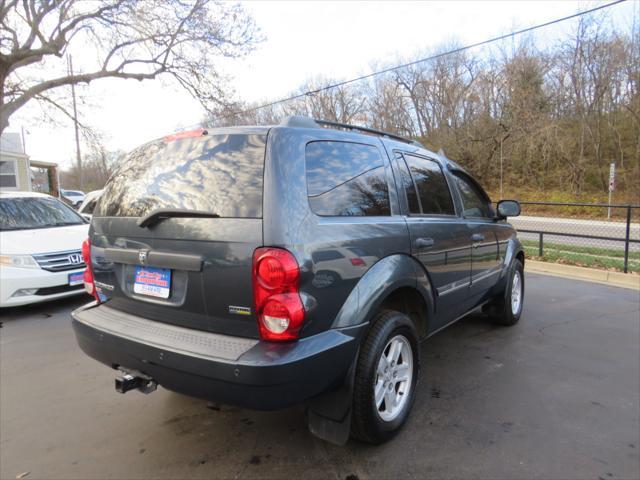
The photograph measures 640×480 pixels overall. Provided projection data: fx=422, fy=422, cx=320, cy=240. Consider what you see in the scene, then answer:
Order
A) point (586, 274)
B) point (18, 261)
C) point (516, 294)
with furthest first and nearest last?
point (586, 274), point (18, 261), point (516, 294)

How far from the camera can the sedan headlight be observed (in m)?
5.13

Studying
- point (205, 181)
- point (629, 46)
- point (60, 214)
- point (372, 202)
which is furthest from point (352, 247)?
point (629, 46)

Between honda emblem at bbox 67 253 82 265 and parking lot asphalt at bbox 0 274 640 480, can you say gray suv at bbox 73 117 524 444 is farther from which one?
honda emblem at bbox 67 253 82 265

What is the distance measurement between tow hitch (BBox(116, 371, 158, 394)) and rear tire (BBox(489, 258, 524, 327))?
3.68m

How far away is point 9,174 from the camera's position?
76.6 ft

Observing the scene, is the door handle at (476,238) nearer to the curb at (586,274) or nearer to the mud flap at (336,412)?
the mud flap at (336,412)

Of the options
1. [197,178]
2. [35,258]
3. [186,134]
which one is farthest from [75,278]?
[197,178]

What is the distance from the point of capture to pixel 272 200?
6.73ft

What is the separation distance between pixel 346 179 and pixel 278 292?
0.87m

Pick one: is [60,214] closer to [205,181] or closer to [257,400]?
[205,181]

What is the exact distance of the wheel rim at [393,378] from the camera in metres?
2.56

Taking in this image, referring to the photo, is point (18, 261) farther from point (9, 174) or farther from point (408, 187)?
point (9, 174)

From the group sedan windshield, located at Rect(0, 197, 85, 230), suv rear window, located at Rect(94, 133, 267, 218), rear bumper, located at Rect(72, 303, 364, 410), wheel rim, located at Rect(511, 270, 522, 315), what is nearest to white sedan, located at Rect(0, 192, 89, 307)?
sedan windshield, located at Rect(0, 197, 85, 230)

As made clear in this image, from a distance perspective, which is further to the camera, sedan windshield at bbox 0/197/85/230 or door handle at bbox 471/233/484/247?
sedan windshield at bbox 0/197/85/230
